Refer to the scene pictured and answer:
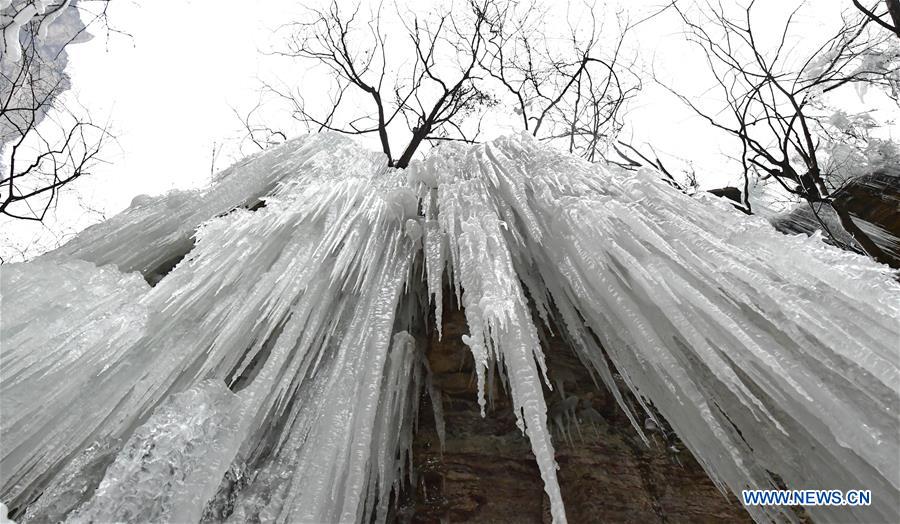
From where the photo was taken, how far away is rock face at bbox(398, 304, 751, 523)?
4.64 ft

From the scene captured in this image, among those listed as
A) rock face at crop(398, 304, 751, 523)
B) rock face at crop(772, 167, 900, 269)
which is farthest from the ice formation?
rock face at crop(772, 167, 900, 269)

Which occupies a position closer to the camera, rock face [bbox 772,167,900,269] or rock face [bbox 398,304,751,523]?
rock face [bbox 398,304,751,523]

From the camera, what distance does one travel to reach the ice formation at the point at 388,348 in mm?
1196

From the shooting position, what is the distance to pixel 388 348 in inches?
68.4

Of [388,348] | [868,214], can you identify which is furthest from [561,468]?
[868,214]

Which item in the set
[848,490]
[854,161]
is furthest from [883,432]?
[854,161]

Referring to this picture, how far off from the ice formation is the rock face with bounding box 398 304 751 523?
8 cm

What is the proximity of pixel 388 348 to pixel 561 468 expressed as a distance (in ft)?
2.24

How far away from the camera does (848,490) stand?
3.66 feet

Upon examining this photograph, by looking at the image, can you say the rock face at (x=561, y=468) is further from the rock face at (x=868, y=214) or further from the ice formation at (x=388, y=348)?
the rock face at (x=868, y=214)

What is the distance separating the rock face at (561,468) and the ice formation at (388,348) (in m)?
0.08

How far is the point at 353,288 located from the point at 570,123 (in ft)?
20.5

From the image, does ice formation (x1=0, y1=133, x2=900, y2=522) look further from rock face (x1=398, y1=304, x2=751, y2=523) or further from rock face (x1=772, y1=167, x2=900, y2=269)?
rock face (x1=772, y1=167, x2=900, y2=269)

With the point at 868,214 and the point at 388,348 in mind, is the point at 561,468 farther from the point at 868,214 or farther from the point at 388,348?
the point at 868,214
